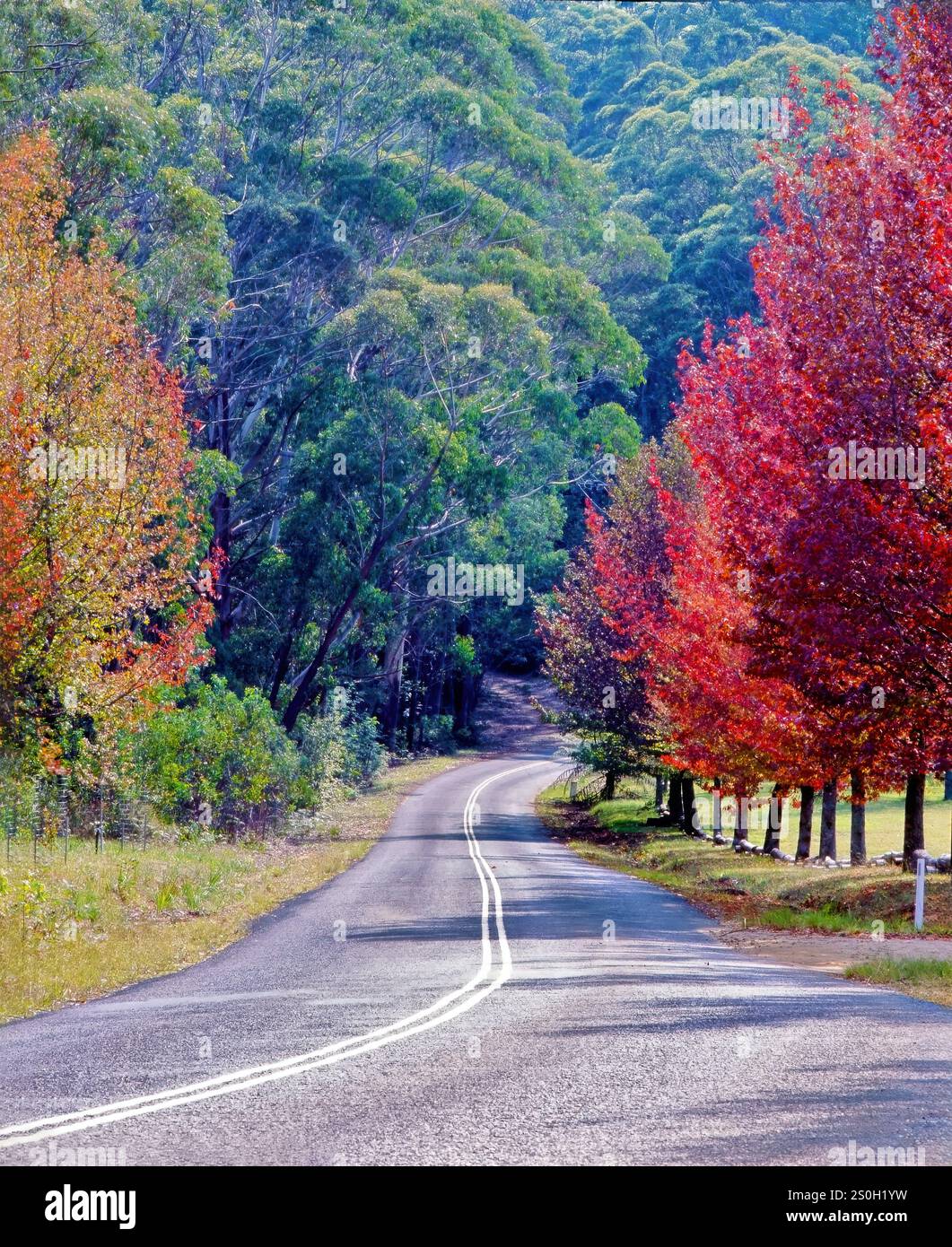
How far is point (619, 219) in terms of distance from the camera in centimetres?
6119

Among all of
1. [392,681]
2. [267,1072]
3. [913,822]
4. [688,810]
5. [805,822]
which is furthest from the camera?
[392,681]

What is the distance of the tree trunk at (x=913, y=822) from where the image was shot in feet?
79.5

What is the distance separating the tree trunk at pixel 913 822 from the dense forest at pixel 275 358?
1083 centimetres

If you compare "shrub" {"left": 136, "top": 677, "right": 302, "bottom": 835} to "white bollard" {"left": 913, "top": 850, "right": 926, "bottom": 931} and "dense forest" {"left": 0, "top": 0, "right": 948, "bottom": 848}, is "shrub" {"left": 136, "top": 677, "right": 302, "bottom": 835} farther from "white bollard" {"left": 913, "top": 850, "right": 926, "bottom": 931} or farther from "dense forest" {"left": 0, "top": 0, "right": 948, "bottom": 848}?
"white bollard" {"left": 913, "top": 850, "right": 926, "bottom": 931}

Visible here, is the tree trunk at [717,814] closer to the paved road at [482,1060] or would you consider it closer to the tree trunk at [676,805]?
the tree trunk at [676,805]

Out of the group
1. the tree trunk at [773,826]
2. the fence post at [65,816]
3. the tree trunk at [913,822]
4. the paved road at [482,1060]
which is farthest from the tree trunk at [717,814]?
the fence post at [65,816]

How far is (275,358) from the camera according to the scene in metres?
41.7

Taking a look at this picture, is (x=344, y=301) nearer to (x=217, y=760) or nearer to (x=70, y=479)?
(x=217, y=760)

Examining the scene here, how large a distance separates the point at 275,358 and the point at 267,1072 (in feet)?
112

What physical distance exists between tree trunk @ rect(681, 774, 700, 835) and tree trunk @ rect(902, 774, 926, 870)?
50.5 feet

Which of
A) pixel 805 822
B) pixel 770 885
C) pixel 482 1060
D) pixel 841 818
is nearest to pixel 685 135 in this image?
pixel 841 818

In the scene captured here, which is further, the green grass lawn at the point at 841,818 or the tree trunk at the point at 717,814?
the green grass lawn at the point at 841,818

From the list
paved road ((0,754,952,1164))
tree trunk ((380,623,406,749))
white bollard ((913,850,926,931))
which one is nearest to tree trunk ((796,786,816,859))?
white bollard ((913,850,926,931))
